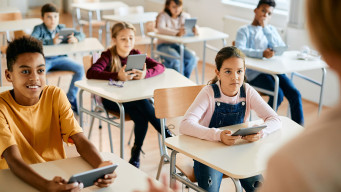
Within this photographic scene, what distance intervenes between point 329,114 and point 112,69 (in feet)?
9.55

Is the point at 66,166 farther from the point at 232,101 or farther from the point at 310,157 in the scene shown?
the point at 310,157

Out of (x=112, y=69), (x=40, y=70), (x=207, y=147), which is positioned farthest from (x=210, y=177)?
(x=112, y=69)

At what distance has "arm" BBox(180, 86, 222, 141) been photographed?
2.19 metres

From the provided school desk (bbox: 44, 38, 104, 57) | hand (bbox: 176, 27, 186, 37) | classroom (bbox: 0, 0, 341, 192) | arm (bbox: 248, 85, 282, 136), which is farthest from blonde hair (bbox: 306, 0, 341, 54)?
hand (bbox: 176, 27, 186, 37)

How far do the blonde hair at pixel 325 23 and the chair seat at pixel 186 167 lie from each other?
5.88 ft

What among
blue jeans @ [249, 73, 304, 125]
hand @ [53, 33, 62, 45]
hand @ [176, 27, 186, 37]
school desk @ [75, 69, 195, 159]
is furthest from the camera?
hand @ [176, 27, 186, 37]

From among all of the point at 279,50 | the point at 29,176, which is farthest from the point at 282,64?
the point at 29,176

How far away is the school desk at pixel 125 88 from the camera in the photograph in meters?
2.93

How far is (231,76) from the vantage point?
245 cm

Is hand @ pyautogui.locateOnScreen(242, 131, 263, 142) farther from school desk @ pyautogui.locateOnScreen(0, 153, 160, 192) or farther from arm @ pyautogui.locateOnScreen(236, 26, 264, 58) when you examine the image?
arm @ pyautogui.locateOnScreen(236, 26, 264, 58)

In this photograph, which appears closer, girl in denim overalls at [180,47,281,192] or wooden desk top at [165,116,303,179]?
wooden desk top at [165,116,303,179]

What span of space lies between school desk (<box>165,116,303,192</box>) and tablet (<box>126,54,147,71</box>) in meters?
1.17

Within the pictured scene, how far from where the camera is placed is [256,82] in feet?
12.9

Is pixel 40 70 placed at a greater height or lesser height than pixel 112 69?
greater
